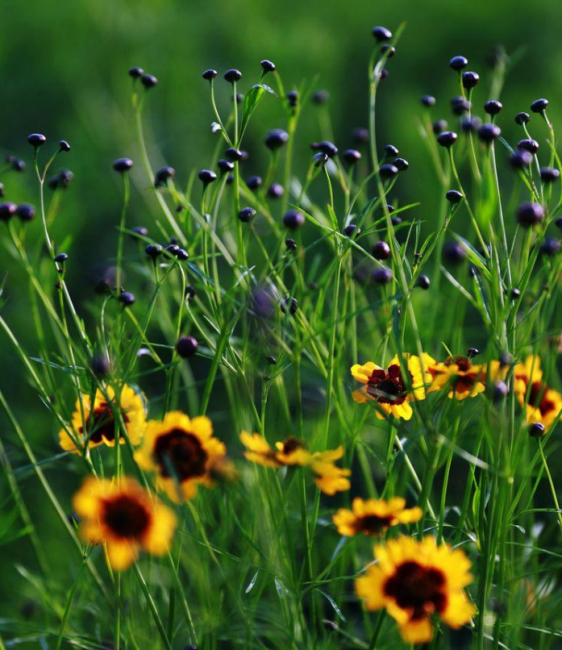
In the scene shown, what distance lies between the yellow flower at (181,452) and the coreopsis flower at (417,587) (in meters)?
0.09

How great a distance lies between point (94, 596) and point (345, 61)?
1337 mm

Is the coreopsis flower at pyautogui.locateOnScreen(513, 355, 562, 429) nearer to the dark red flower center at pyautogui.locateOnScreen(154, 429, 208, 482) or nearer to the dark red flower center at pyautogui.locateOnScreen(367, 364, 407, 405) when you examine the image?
the dark red flower center at pyautogui.locateOnScreen(367, 364, 407, 405)

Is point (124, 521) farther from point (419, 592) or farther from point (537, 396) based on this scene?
point (537, 396)

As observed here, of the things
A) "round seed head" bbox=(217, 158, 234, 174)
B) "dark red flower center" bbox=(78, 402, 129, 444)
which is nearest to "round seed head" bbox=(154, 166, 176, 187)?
"round seed head" bbox=(217, 158, 234, 174)

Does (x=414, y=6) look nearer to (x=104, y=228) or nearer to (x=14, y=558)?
(x=104, y=228)

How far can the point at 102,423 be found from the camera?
19.1 inches

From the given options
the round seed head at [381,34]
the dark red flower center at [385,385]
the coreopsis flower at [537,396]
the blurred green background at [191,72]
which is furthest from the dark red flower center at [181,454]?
the blurred green background at [191,72]

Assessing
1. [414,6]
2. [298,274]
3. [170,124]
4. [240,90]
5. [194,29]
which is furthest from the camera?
[414,6]

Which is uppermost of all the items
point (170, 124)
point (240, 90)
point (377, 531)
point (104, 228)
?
point (377, 531)

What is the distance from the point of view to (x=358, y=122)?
5.24 ft

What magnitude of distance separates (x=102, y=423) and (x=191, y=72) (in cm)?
118

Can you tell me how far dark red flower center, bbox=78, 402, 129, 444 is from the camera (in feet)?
1.60

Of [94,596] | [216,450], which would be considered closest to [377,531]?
[216,450]

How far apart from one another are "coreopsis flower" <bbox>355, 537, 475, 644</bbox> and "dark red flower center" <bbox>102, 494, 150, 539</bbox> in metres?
0.09
